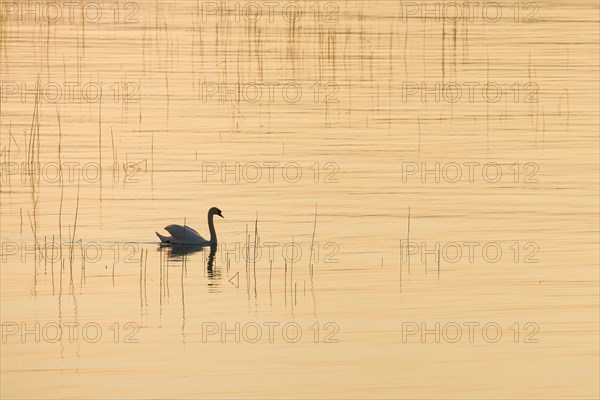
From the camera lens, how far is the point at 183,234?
17.4 metres

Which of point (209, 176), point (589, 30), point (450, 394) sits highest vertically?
point (589, 30)

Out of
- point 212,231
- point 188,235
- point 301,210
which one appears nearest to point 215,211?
point 212,231

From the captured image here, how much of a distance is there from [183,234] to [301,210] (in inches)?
63.1

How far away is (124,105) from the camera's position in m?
25.2

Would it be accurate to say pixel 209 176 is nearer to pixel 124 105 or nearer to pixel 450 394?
pixel 124 105

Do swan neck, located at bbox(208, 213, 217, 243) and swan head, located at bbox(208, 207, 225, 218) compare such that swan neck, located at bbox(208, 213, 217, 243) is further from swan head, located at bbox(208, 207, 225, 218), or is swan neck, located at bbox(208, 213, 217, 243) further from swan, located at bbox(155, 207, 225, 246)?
swan head, located at bbox(208, 207, 225, 218)

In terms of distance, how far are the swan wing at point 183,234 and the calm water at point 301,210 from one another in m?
0.12

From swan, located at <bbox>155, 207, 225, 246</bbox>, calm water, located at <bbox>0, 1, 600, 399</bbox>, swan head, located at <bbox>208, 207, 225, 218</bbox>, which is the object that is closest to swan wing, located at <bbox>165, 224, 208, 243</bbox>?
swan, located at <bbox>155, 207, 225, 246</bbox>

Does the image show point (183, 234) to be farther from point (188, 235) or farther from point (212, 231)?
point (212, 231)

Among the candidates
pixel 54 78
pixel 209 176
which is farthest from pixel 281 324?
pixel 54 78

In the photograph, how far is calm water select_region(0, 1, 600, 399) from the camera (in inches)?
493

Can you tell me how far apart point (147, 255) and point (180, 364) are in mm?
4464

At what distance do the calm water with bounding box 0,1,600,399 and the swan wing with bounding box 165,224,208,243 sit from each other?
0.12 meters

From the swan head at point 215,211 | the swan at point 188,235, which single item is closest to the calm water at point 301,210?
the swan at point 188,235
